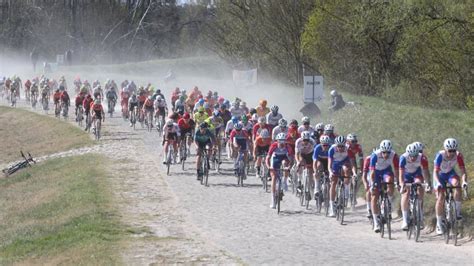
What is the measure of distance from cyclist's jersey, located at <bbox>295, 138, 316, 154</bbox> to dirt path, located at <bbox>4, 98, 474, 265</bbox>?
54.0 inches

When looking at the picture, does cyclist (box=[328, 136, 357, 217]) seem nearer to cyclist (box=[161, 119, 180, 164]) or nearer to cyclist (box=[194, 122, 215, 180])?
cyclist (box=[194, 122, 215, 180])

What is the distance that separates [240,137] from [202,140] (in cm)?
111

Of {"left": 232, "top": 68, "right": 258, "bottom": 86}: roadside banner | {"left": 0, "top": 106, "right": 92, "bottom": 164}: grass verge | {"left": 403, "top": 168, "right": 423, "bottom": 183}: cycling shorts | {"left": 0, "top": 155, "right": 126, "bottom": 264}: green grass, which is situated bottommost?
{"left": 0, "top": 155, "right": 126, "bottom": 264}: green grass

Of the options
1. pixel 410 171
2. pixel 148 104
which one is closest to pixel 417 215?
pixel 410 171

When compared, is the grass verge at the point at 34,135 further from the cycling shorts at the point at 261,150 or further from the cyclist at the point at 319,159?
the cyclist at the point at 319,159

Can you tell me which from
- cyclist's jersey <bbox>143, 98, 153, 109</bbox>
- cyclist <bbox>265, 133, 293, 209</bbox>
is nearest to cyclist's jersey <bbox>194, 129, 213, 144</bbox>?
cyclist <bbox>265, 133, 293, 209</bbox>

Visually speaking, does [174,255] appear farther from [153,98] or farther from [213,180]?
[153,98]

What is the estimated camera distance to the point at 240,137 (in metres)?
27.3

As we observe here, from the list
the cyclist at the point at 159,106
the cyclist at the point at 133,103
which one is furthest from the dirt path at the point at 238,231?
the cyclist at the point at 133,103

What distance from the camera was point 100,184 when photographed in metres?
27.2

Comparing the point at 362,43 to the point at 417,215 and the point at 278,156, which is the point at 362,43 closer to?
the point at 278,156

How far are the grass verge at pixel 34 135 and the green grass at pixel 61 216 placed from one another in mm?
7379

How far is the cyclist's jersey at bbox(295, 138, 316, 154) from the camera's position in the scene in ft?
76.6

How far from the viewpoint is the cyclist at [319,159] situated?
72.3 feet
